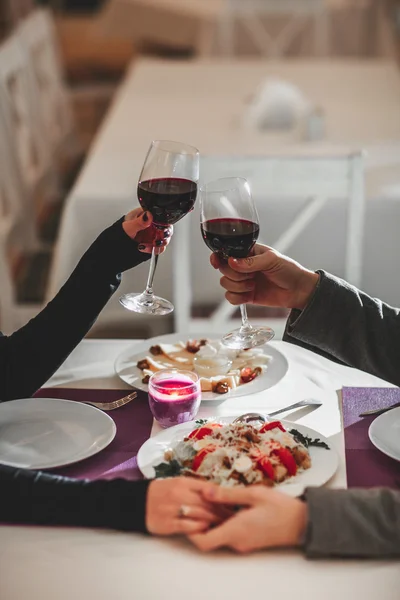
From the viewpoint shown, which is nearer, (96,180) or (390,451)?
(390,451)

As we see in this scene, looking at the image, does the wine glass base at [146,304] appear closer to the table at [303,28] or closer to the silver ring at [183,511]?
the silver ring at [183,511]

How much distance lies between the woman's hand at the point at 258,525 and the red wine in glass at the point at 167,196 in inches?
18.0

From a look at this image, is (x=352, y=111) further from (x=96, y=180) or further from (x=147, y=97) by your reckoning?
(x=96, y=180)

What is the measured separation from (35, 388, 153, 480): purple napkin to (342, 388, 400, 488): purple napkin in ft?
0.89

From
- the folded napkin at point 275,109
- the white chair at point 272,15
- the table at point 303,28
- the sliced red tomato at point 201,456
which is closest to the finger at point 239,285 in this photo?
the sliced red tomato at point 201,456

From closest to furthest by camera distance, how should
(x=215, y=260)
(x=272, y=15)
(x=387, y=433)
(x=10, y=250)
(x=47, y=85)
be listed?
(x=387, y=433), (x=215, y=260), (x=10, y=250), (x=47, y=85), (x=272, y=15)

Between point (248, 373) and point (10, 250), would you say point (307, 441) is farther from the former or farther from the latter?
point (10, 250)

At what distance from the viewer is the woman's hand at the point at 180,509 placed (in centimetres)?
95

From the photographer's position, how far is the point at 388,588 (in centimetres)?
89

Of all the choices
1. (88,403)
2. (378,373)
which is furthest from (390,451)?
(88,403)

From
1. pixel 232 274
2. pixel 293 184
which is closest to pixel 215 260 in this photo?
pixel 232 274

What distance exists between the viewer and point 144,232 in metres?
1.34

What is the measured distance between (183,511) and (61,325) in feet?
1.41

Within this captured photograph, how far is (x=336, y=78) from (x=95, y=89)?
1.95m
